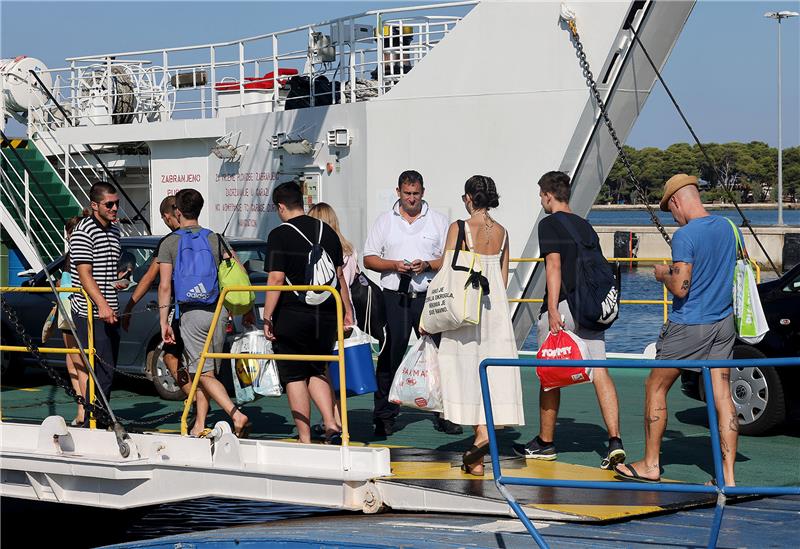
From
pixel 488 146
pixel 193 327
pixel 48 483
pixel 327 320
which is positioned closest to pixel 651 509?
pixel 327 320

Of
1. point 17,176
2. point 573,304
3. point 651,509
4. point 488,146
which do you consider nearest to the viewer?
point 651,509

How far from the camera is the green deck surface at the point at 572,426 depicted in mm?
7031

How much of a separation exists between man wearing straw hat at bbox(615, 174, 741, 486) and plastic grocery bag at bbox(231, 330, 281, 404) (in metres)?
2.30

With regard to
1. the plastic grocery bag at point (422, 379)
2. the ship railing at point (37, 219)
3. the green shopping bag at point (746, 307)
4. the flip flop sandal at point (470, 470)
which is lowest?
the flip flop sandal at point (470, 470)

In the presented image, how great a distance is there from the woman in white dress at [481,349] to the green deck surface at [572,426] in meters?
0.94

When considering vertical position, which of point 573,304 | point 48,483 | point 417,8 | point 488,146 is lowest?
point 48,483

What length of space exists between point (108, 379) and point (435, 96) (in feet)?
18.5

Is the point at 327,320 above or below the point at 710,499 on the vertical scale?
above

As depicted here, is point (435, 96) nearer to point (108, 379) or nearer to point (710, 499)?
point (108, 379)

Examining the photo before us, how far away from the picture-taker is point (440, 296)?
6176mm

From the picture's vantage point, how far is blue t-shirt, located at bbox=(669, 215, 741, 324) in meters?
5.86

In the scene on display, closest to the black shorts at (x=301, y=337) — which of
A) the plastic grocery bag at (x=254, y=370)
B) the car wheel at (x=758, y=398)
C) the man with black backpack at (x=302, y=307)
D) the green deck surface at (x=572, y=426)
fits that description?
the man with black backpack at (x=302, y=307)

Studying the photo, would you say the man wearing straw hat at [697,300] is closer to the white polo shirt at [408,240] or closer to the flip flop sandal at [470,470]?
the flip flop sandal at [470,470]

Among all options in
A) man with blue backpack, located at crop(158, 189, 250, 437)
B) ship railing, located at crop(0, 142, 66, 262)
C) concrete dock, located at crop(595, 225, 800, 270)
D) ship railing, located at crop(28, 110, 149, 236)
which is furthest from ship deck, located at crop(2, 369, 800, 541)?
concrete dock, located at crop(595, 225, 800, 270)
